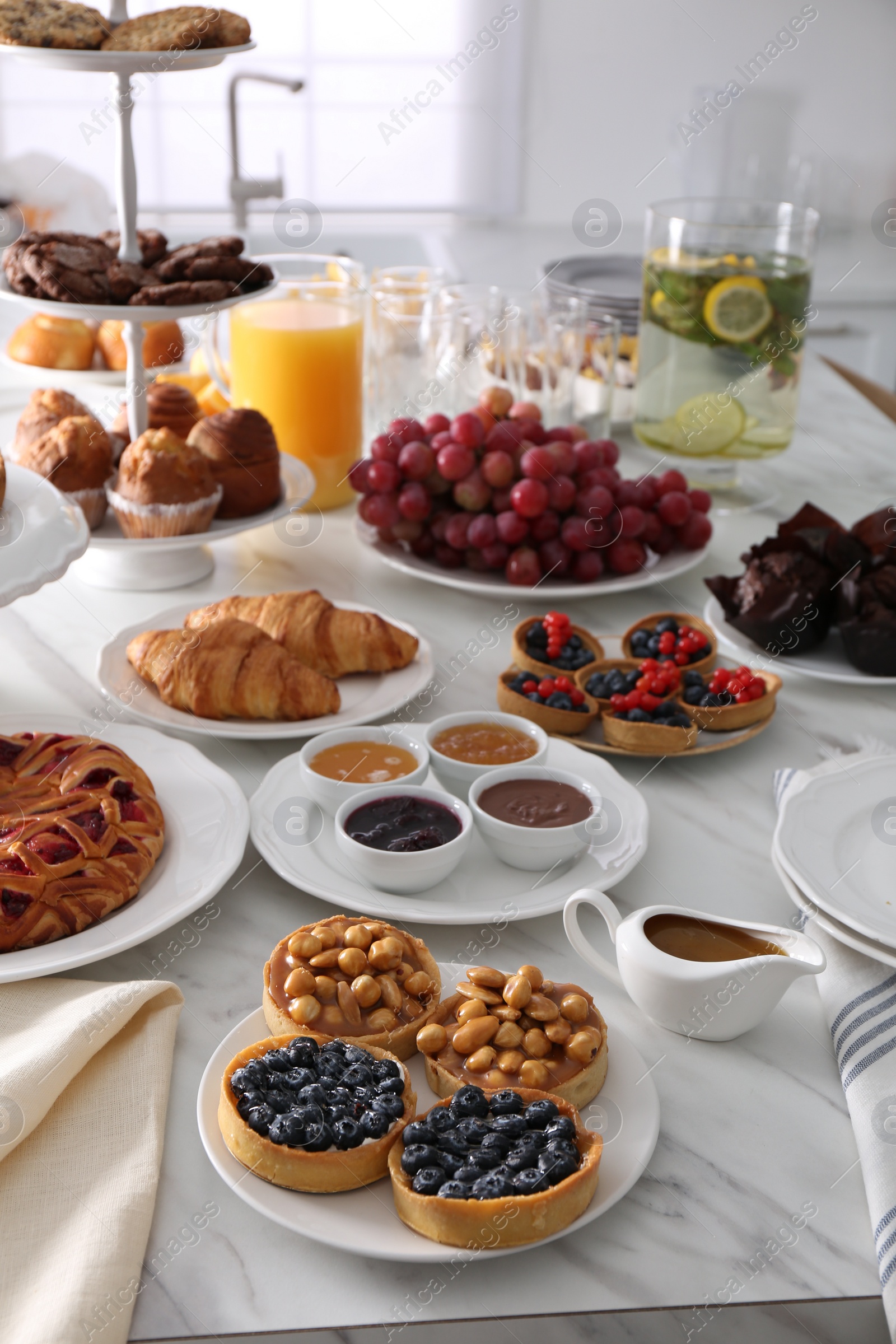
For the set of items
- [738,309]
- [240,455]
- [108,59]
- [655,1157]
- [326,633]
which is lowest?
[655,1157]

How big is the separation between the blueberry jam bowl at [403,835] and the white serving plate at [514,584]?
1.87 feet

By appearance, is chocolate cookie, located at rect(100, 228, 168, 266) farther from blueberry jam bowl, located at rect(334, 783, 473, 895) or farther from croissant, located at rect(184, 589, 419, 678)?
blueberry jam bowl, located at rect(334, 783, 473, 895)

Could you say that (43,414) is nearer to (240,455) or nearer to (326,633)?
(240,455)

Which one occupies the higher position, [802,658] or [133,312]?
[133,312]

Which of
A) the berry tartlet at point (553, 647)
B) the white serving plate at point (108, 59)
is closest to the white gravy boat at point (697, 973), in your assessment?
the berry tartlet at point (553, 647)

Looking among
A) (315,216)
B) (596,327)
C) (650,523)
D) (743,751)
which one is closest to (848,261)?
(315,216)

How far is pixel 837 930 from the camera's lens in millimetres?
1011

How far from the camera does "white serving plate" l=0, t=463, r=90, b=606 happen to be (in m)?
1.08

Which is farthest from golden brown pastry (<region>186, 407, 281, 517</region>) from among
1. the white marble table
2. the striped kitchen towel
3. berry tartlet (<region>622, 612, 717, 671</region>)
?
the striped kitchen towel

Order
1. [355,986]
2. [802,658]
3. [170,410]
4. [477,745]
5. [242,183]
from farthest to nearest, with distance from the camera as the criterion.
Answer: [242,183] < [170,410] < [802,658] < [477,745] < [355,986]

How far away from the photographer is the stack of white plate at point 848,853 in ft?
3.29

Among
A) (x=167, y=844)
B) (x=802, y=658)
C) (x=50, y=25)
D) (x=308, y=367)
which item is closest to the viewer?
(x=167, y=844)

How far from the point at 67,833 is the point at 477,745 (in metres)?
0.42

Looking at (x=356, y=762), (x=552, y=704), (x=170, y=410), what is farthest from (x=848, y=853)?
(x=170, y=410)
